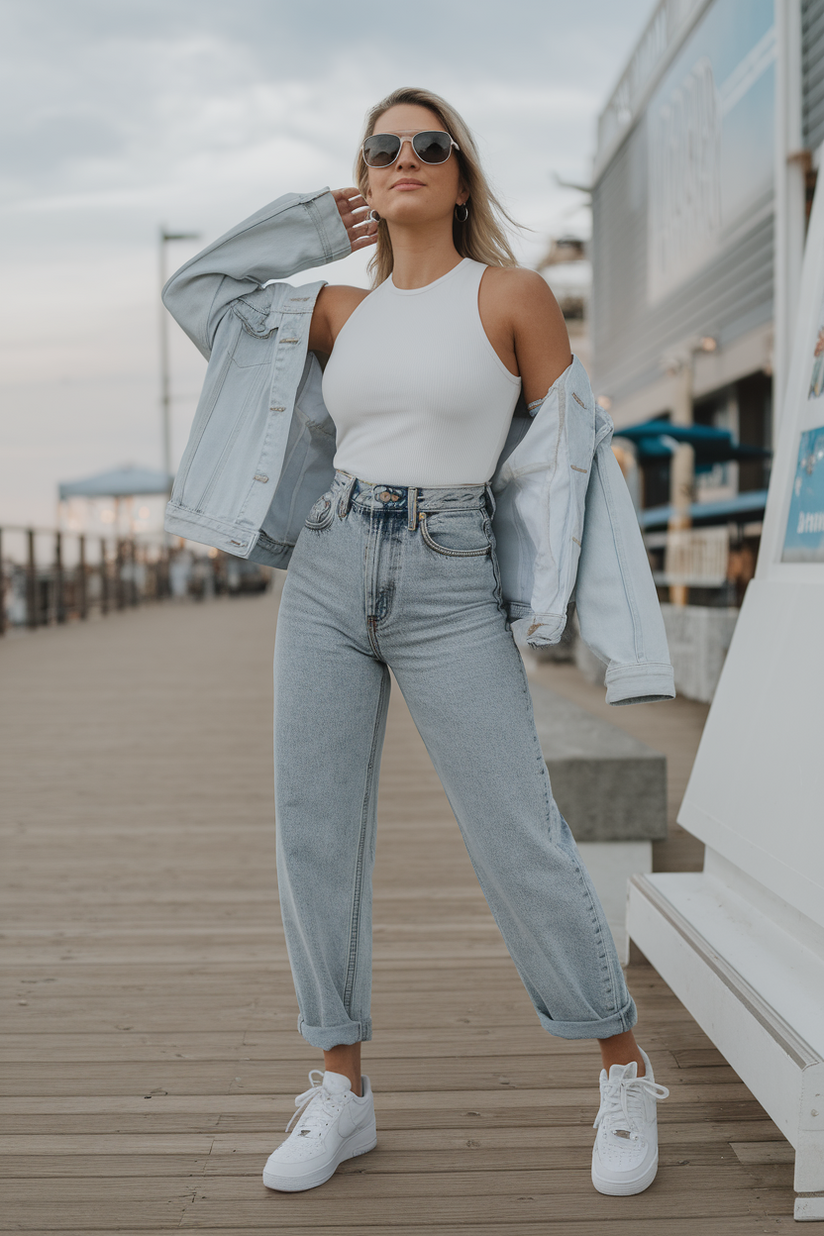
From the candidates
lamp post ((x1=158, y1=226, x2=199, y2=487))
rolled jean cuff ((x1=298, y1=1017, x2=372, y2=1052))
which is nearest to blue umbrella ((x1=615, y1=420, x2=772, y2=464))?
rolled jean cuff ((x1=298, y1=1017, x2=372, y2=1052))

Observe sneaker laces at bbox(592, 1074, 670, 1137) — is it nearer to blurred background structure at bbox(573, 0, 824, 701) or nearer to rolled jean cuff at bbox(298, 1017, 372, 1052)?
rolled jean cuff at bbox(298, 1017, 372, 1052)

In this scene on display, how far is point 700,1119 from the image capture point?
83.6 inches

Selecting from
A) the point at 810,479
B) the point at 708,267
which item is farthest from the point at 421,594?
the point at 708,267

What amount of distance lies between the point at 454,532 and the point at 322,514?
227mm

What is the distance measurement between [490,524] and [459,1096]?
1154mm

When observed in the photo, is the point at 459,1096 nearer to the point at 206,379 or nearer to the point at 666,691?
the point at 666,691

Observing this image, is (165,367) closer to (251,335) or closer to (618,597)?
(251,335)

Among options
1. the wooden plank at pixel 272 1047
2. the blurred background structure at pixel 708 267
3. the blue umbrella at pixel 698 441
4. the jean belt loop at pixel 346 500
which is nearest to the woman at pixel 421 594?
the jean belt loop at pixel 346 500

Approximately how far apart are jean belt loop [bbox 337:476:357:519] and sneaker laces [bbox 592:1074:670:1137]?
106cm

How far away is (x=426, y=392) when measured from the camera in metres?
1.80

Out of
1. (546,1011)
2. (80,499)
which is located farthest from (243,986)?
(80,499)

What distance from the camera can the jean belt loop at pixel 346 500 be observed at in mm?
1854

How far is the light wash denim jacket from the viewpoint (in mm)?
1828

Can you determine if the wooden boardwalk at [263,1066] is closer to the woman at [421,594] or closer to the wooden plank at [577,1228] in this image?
the wooden plank at [577,1228]
